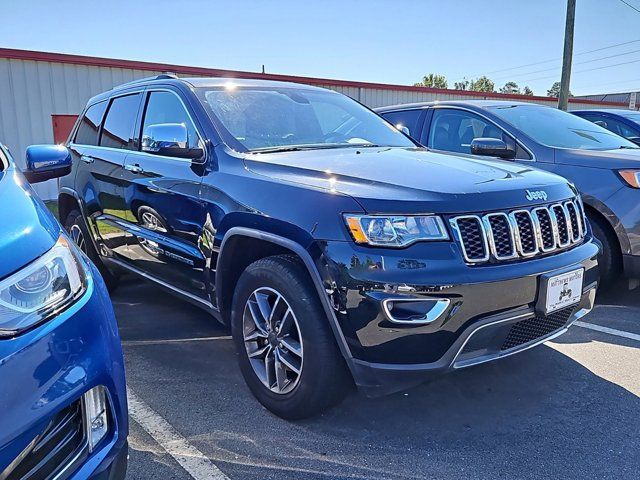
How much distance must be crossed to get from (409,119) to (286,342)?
3.87 metres

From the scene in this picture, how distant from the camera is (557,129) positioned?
17.2ft

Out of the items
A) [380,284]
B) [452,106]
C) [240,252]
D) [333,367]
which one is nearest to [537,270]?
[380,284]

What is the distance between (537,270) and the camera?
8.07ft

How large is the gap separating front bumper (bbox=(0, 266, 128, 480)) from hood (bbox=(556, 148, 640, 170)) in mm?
4105

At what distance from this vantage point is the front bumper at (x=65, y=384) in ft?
4.42

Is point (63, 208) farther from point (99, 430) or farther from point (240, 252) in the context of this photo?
point (99, 430)

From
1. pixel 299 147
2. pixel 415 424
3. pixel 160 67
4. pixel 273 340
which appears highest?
pixel 160 67

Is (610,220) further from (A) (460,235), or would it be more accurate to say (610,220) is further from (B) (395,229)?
(B) (395,229)

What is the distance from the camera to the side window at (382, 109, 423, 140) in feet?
19.0

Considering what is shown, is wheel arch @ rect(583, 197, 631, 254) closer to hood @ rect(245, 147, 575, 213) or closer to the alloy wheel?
hood @ rect(245, 147, 575, 213)

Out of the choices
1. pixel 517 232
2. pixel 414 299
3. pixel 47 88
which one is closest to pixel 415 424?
pixel 414 299

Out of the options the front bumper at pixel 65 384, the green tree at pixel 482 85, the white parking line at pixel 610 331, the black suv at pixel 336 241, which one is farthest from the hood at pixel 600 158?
the green tree at pixel 482 85

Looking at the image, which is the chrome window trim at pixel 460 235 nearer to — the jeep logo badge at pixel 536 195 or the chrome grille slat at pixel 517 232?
the chrome grille slat at pixel 517 232

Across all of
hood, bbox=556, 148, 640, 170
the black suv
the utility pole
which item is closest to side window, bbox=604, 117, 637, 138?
hood, bbox=556, 148, 640, 170
